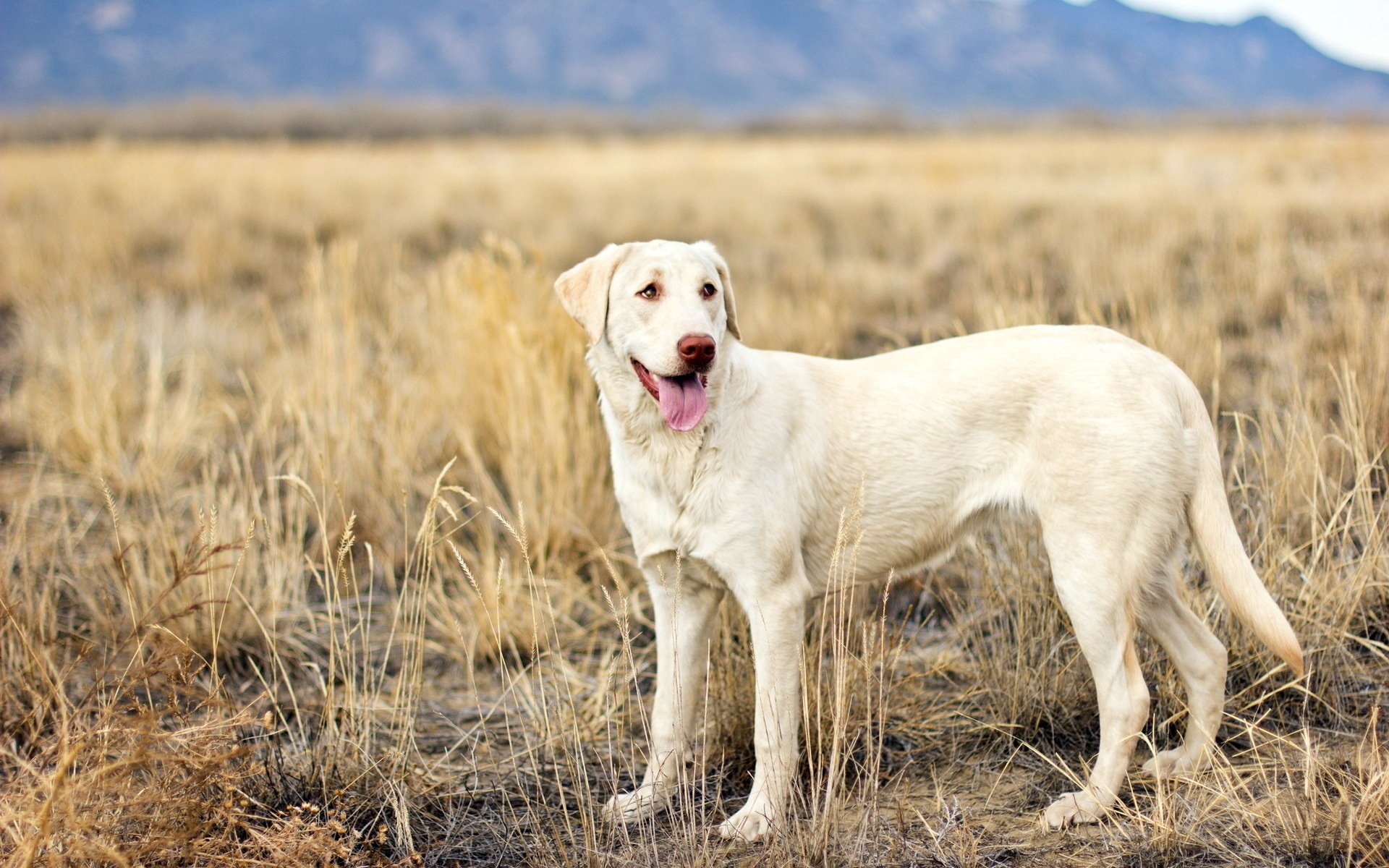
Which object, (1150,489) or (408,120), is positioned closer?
(1150,489)

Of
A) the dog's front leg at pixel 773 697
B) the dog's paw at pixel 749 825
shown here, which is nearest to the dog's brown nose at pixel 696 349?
the dog's front leg at pixel 773 697

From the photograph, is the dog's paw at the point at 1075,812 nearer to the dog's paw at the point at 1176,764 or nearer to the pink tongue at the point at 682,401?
the dog's paw at the point at 1176,764

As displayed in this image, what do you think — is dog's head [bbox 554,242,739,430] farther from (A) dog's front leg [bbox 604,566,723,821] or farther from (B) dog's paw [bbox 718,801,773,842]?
(B) dog's paw [bbox 718,801,773,842]

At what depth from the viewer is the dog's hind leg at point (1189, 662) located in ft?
8.86

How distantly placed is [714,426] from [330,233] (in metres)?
9.91

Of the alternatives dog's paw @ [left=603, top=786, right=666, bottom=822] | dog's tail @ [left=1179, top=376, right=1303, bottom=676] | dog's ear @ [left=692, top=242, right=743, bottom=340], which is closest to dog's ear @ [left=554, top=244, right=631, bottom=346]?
dog's ear @ [left=692, top=242, right=743, bottom=340]

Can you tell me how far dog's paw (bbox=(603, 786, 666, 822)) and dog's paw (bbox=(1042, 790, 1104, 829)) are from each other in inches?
39.4

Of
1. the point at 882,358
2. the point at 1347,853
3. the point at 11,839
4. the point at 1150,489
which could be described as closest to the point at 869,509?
the point at 882,358

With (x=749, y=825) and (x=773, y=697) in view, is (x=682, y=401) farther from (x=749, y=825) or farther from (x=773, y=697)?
(x=749, y=825)

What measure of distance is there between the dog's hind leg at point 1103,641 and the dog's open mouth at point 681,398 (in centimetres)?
95

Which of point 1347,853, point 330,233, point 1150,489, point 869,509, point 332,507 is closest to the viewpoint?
point 1347,853

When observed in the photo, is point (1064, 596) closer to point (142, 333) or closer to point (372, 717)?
point (372, 717)

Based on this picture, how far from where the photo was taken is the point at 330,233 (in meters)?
11.3

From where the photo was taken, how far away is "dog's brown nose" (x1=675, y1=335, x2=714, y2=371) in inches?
93.6
